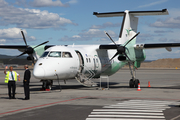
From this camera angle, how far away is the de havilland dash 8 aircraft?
16.9 m

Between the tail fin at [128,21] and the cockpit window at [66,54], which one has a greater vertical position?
the tail fin at [128,21]

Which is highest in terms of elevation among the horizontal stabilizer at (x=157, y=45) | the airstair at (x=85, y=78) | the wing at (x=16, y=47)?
the wing at (x=16, y=47)

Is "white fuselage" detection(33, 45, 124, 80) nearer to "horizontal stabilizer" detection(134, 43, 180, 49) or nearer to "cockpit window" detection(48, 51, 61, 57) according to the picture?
"cockpit window" detection(48, 51, 61, 57)

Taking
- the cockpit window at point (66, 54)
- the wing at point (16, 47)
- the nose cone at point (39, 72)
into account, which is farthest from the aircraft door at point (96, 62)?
the wing at point (16, 47)

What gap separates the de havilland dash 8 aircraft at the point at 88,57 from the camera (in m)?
16.9

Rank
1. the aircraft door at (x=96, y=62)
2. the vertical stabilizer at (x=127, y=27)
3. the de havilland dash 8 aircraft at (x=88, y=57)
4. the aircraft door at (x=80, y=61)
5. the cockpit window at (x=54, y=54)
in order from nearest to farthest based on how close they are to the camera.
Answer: the de havilland dash 8 aircraft at (x=88, y=57), the cockpit window at (x=54, y=54), the aircraft door at (x=80, y=61), the aircraft door at (x=96, y=62), the vertical stabilizer at (x=127, y=27)

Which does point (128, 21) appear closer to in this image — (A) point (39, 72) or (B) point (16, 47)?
(B) point (16, 47)

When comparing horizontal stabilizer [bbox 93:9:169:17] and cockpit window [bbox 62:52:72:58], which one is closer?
cockpit window [bbox 62:52:72:58]

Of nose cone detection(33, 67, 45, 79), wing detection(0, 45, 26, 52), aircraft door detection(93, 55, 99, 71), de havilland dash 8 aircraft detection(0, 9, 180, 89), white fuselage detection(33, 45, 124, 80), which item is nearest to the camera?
nose cone detection(33, 67, 45, 79)

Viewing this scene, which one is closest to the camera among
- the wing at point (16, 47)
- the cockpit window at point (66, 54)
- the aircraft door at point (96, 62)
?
the cockpit window at point (66, 54)

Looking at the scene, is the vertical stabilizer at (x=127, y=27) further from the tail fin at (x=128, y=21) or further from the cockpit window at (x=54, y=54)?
the cockpit window at (x=54, y=54)

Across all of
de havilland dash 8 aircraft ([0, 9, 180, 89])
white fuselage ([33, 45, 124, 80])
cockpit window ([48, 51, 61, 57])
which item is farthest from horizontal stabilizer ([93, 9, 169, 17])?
cockpit window ([48, 51, 61, 57])

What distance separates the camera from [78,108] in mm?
10523

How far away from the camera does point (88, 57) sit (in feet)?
68.0
